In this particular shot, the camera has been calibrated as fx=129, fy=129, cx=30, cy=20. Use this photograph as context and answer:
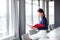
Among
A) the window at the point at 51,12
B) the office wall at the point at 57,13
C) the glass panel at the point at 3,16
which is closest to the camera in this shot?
the glass panel at the point at 3,16

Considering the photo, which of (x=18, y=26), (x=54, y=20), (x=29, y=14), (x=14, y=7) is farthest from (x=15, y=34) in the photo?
(x=54, y=20)

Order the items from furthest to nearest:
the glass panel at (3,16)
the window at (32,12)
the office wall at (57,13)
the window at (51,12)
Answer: the office wall at (57,13) < the window at (51,12) < the window at (32,12) < the glass panel at (3,16)

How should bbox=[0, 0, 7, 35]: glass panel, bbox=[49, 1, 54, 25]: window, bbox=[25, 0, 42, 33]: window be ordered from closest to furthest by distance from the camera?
1. bbox=[0, 0, 7, 35]: glass panel
2. bbox=[25, 0, 42, 33]: window
3. bbox=[49, 1, 54, 25]: window

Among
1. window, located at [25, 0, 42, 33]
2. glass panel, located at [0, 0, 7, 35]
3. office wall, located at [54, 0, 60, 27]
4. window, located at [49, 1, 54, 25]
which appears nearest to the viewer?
glass panel, located at [0, 0, 7, 35]

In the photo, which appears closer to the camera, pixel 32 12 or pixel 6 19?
pixel 6 19

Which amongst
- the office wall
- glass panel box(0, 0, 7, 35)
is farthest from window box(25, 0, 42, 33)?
the office wall

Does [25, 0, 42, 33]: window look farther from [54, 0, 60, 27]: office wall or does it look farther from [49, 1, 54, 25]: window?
[54, 0, 60, 27]: office wall

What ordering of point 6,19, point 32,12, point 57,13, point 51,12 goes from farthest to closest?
point 57,13 < point 51,12 < point 32,12 < point 6,19

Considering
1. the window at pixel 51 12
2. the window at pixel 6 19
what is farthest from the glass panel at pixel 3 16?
the window at pixel 51 12

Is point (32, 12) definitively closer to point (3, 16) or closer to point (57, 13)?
point (3, 16)

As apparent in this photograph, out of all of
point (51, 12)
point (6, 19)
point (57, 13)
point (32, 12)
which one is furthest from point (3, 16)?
point (57, 13)

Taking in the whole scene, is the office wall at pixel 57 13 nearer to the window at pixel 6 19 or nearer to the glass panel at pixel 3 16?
the window at pixel 6 19

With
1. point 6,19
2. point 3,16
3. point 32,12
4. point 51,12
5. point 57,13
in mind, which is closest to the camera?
point 3,16

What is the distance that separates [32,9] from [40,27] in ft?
3.98
